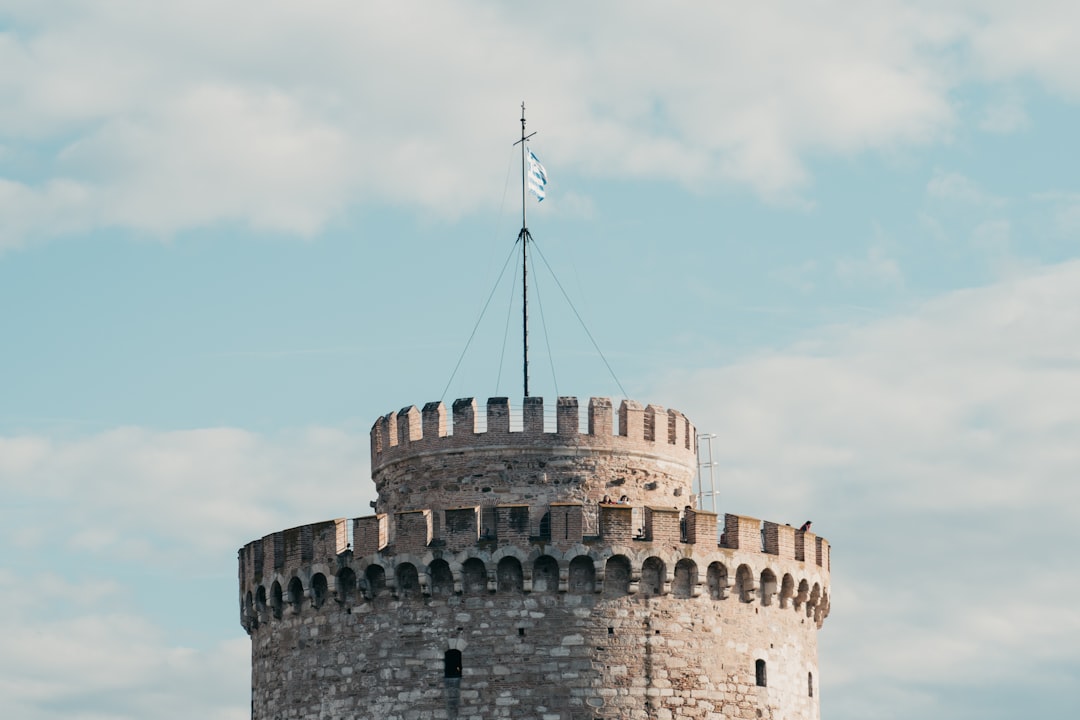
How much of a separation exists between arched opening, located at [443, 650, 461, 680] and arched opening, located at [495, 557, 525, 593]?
5.45 ft

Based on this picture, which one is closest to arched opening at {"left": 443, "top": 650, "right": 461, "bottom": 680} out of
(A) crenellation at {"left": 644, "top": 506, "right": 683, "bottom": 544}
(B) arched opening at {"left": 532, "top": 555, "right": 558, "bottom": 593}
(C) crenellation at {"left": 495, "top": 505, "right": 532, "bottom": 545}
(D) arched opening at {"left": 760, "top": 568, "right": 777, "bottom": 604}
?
(B) arched opening at {"left": 532, "top": 555, "right": 558, "bottom": 593}

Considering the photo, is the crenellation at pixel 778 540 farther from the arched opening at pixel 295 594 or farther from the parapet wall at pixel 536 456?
the arched opening at pixel 295 594

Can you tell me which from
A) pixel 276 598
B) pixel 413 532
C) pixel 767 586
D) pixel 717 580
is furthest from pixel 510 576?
pixel 276 598

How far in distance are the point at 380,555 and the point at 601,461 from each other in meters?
5.50

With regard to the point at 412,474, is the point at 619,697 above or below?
below

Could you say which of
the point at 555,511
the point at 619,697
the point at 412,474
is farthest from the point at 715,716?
the point at 412,474

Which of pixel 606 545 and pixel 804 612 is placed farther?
pixel 804 612

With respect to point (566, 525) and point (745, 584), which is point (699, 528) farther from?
point (566, 525)

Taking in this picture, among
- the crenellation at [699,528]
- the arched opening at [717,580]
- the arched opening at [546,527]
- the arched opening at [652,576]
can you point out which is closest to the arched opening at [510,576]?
the arched opening at [546,527]

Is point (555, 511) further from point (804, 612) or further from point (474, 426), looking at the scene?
point (804, 612)

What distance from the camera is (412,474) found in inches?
2162

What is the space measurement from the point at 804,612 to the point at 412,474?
9.50m

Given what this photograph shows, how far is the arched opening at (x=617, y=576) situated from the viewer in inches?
2019

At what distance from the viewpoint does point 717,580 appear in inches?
2061
